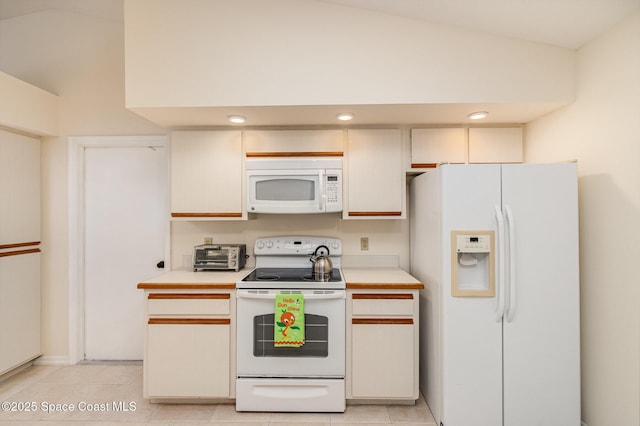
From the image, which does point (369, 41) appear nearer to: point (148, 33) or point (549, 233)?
point (148, 33)

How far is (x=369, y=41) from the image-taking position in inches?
82.3

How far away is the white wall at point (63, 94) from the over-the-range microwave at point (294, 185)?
1.10 m

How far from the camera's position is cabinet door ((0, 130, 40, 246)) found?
8.54 ft

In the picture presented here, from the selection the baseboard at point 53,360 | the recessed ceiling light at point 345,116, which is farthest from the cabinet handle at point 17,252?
the recessed ceiling light at point 345,116

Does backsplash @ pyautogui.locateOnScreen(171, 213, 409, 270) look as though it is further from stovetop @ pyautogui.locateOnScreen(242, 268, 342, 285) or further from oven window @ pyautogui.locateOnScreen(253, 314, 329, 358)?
oven window @ pyautogui.locateOnScreen(253, 314, 329, 358)

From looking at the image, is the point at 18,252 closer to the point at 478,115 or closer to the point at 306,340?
the point at 306,340

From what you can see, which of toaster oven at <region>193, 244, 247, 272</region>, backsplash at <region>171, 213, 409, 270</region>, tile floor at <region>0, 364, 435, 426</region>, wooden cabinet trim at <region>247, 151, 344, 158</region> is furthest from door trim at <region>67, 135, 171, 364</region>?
toaster oven at <region>193, 244, 247, 272</region>

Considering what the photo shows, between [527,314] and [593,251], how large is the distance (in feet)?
1.82

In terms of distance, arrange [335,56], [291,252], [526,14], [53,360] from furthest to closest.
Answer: [53,360] → [291,252] → [335,56] → [526,14]

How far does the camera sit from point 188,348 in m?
2.26

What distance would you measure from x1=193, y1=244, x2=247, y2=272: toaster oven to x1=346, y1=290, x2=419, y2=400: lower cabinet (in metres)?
1.02

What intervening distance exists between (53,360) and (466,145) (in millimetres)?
3932

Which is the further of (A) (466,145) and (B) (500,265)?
(A) (466,145)

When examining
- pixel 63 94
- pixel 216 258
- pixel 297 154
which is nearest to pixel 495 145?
pixel 297 154
